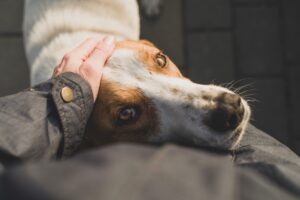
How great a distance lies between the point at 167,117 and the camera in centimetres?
161

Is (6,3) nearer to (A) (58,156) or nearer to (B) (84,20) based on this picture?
(B) (84,20)

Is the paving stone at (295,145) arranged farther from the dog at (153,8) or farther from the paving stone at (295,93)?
the dog at (153,8)

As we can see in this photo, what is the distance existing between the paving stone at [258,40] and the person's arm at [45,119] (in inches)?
76.0

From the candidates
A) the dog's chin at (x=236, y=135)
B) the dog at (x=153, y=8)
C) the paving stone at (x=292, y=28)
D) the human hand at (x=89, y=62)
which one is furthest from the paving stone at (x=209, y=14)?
the dog's chin at (x=236, y=135)

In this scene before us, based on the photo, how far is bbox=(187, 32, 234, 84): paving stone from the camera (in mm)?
2965

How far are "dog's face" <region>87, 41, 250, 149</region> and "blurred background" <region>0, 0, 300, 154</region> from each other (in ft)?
4.40

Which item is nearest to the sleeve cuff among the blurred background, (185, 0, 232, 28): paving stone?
the blurred background

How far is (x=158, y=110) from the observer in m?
1.61

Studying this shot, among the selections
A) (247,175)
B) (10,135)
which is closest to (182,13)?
(10,135)

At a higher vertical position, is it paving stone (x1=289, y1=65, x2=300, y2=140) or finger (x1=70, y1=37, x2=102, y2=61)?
finger (x1=70, y1=37, x2=102, y2=61)

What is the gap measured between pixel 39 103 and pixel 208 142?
0.62 metres

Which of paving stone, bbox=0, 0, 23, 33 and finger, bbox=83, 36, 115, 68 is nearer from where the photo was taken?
finger, bbox=83, 36, 115, 68

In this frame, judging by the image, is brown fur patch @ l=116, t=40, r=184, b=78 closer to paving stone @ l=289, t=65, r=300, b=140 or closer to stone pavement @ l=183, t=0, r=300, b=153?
stone pavement @ l=183, t=0, r=300, b=153

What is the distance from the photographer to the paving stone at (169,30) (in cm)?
299
